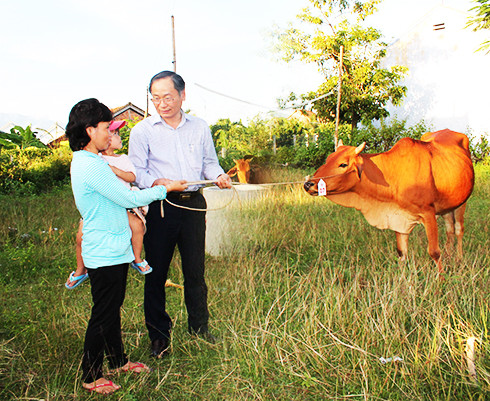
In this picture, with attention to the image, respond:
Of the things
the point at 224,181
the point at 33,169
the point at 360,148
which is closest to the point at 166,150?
the point at 224,181

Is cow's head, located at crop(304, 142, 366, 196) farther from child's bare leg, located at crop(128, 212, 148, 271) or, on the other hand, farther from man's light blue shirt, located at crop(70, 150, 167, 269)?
man's light blue shirt, located at crop(70, 150, 167, 269)

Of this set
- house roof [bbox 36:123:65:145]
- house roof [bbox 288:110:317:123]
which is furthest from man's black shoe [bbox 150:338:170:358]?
house roof [bbox 288:110:317:123]

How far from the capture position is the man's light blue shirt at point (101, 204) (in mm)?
2516

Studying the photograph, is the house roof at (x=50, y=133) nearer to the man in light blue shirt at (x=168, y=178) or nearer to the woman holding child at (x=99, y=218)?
the man in light blue shirt at (x=168, y=178)

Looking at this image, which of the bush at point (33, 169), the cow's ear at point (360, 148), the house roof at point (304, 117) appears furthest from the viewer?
the house roof at point (304, 117)

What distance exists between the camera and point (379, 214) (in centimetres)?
415

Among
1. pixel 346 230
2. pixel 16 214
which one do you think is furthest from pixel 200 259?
pixel 16 214

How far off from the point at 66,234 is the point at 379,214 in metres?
4.55

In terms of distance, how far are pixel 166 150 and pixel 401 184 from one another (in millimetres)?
2043

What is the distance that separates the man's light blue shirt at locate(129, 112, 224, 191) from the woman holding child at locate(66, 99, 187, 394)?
1.74ft

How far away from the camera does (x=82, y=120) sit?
2527 mm

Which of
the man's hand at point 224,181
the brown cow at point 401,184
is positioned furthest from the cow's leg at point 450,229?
the man's hand at point 224,181

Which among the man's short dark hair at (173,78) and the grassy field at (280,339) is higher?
the man's short dark hair at (173,78)

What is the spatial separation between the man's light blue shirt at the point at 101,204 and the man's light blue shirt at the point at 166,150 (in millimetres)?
524
